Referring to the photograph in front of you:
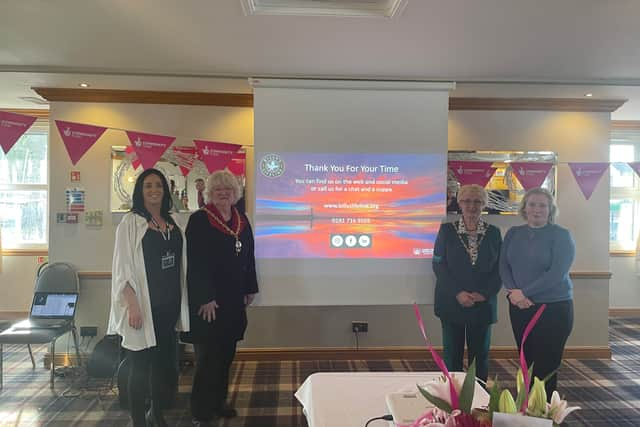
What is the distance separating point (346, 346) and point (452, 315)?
1.48m

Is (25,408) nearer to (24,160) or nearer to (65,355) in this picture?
(65,355)

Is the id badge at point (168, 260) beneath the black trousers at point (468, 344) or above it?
above

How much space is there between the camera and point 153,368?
2160 mm

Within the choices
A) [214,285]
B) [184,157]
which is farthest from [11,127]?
[214,285]

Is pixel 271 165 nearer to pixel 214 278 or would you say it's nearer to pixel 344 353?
pixel 214 278

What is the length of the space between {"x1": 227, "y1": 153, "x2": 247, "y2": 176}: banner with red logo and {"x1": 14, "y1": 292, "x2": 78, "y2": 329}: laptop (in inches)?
66.7

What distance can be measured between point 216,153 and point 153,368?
171cm

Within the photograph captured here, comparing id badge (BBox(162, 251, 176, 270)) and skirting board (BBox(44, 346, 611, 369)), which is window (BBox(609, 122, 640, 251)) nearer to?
skirting board (BBox(44, 346, 611, 369))

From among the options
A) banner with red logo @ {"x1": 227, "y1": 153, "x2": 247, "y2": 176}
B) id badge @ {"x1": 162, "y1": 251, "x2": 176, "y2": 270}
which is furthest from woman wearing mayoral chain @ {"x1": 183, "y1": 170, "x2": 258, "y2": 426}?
banner with red logo @ {"x1": 227, "y1": 153, "x2": 247, "y2": 176}

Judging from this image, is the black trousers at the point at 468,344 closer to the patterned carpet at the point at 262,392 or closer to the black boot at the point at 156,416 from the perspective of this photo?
the patterned carpet at the point at 262,392

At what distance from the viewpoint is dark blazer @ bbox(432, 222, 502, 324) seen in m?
2.34

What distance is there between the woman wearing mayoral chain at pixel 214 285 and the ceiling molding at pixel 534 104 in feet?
7.56

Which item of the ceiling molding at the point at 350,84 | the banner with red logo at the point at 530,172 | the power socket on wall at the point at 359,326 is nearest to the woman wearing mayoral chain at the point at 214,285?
the ceiling molding at the point at 350,84

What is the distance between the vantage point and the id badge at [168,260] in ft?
6.98
